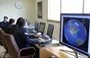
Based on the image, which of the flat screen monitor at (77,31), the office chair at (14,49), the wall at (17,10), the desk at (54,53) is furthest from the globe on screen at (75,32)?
the wall at (17,10)

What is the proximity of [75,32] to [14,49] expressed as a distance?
1.41 meters

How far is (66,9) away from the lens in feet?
18.0

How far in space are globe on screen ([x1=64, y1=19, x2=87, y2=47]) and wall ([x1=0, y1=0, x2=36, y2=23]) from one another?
20.1 feet

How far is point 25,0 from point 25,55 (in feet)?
17.3

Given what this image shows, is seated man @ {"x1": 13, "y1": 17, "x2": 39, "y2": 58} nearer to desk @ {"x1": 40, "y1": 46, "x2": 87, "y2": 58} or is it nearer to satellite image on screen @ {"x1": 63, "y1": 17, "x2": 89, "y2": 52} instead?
desk @ {"x1": 40, "y1": 46, "x2": 87, "y2": 58}

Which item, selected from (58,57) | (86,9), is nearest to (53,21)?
(86,9)

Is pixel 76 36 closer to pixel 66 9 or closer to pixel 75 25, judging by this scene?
pixel 75 25

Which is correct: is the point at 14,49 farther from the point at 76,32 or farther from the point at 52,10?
the point at 52,10

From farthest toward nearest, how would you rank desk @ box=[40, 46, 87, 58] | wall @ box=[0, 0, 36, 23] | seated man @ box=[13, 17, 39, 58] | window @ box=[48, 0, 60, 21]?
wall @ box=[0, 0, 36, 23] → window @ box=[48, 0, 60, 21] → seated man @ box=[13, 17, 39, 58] → desk @ box=[40, 46, 87, 58]

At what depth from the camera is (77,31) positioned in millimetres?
2000

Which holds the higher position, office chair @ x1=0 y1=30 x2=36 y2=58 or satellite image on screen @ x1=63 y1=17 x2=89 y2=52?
satellite image on screen @ x1=63 y1=17 x2=89 y2=52

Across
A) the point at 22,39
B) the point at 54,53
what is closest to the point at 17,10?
the point at 22,39

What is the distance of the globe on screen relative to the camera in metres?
1.90

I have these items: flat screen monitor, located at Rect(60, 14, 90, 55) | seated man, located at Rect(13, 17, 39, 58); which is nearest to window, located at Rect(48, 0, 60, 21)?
seated man, located at Rect(13, 17, 39, 58)
